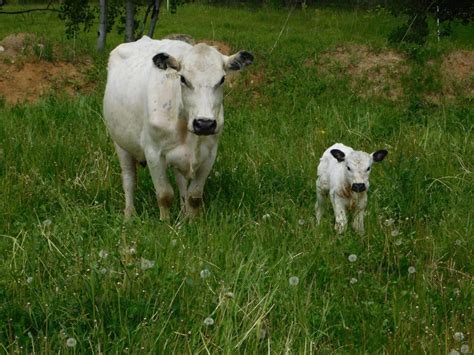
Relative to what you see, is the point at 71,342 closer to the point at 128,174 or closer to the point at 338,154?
the point at 338,154

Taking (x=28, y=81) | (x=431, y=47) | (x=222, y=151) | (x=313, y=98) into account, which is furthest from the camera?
(x=431, y=47)

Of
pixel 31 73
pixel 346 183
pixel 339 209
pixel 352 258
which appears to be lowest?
pixel 31 73

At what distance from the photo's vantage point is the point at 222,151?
8.53m

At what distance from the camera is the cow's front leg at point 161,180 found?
269 inches

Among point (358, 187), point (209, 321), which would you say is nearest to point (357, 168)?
point (358, 187)

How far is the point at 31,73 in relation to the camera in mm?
13742

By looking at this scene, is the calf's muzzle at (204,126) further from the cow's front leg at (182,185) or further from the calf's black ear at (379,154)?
the calf's black ear at (379,154)

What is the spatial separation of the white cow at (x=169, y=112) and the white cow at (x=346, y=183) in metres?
1.09

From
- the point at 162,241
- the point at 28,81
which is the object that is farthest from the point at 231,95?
the point at 162,241

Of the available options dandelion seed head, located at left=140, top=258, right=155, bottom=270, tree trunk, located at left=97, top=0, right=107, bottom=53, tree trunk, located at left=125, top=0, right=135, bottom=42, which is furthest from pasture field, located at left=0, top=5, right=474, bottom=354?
tree trunk, located at left=97, top=0, right=107, bottom=53

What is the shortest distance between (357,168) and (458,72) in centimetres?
856

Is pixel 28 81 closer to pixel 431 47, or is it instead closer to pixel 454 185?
pixel 431 47

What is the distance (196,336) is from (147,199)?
3.81 metres

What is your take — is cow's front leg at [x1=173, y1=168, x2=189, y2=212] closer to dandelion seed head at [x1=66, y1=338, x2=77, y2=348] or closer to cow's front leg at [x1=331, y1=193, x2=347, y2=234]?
cow's front leg at [x1=331, y1=193, x2=347, y2=234]
